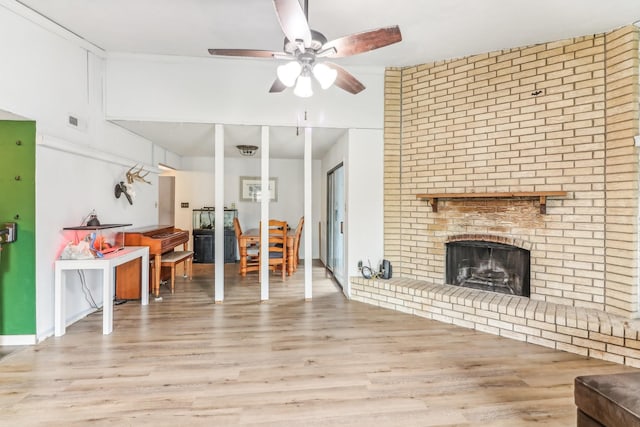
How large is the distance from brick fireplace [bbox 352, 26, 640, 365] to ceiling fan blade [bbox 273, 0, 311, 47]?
7.12 feet

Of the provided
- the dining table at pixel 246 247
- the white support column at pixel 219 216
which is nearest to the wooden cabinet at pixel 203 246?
the dining table at pixel 246 247

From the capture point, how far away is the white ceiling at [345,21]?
102 inches

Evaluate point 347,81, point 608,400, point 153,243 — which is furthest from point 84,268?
point 608,400

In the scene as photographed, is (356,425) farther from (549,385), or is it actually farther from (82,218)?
(82,218)

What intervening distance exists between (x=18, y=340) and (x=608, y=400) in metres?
3.99

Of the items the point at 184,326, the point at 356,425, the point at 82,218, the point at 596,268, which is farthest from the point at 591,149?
the point at 82,218

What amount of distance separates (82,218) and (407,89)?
13.0ft

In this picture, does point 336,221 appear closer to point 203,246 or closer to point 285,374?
point 203,246

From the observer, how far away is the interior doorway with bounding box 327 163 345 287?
181 inches

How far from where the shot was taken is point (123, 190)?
3.86 m

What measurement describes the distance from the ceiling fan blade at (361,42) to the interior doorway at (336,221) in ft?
7.67

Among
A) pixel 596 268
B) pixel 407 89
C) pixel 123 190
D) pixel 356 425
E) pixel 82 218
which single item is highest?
pixel 407 89

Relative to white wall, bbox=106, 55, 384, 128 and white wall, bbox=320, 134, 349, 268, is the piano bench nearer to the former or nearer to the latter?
white wall, bbox=106, 55, 384, 128

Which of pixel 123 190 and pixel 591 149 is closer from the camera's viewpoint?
pixel 591 149
